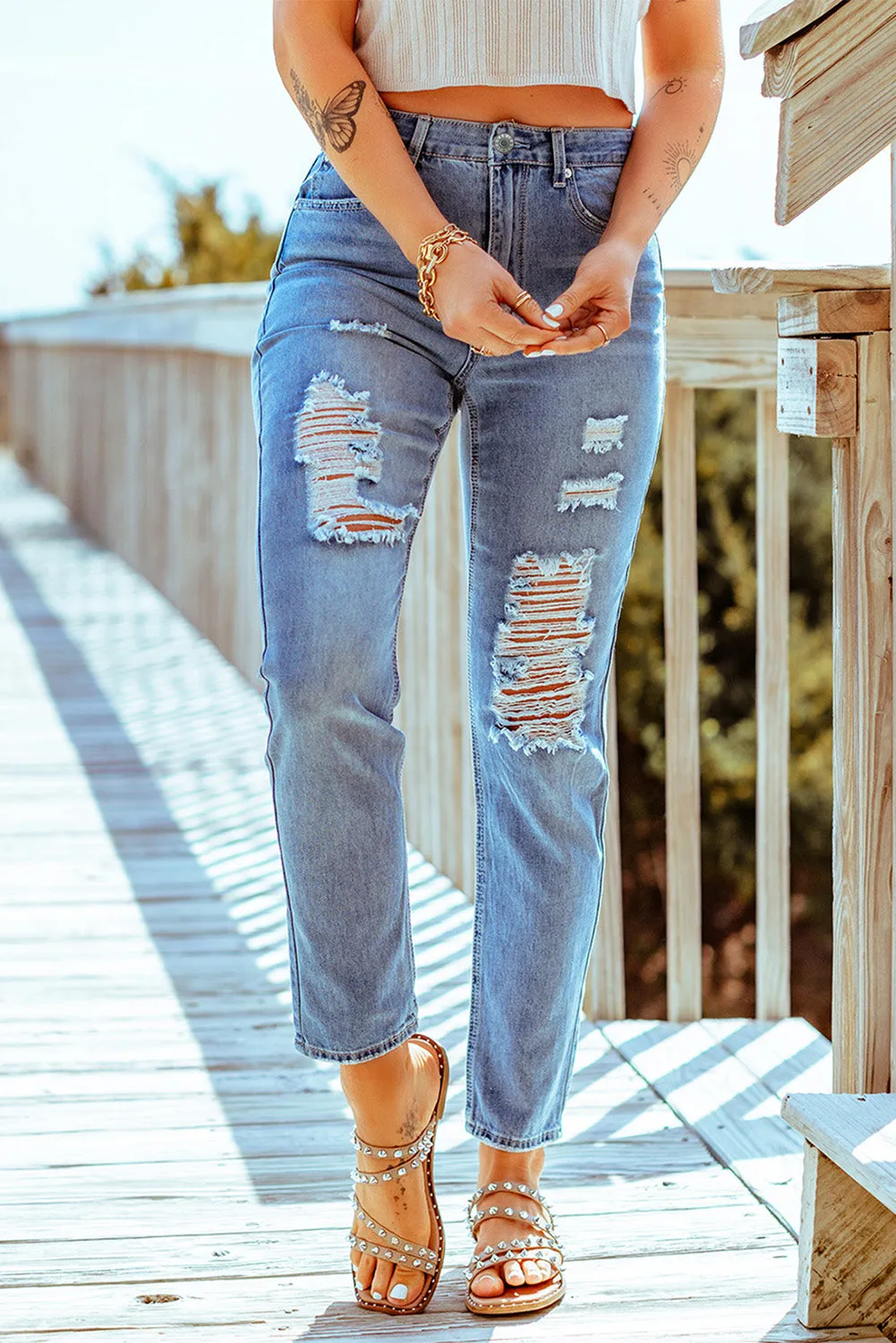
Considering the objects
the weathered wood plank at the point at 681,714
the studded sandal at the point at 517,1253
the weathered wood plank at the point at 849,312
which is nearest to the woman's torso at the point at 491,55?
the weathered wood plank at the point at 849,312

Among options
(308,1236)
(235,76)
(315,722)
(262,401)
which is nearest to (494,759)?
(315,722)

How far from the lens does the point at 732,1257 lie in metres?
1.66

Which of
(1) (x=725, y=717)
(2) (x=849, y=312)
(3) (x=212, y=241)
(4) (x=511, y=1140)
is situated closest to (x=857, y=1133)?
(4) (x=511, y=1140)

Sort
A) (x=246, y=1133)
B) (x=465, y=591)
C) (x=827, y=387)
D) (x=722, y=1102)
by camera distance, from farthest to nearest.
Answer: (x=465, y=591), (x=722, y=1102), (x=246, y=1133), (x=827, y=387)

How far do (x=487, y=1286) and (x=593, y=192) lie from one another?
99 cm

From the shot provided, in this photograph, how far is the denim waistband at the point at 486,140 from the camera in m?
1.45

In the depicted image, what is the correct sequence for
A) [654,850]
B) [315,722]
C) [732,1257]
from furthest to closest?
[654,850] → [732,1257] → [315,722]

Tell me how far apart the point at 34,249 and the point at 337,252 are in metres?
20.3

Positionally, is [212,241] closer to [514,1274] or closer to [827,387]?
[827,387]

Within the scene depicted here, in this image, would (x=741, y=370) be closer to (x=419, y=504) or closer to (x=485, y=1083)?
(x=419, y=504)

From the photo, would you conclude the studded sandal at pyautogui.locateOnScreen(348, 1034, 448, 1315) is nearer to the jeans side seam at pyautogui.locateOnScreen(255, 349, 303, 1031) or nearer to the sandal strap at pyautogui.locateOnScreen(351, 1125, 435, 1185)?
the sandal strap at pyautogui.locateOnScreen(351, 1125, 435, 1185)

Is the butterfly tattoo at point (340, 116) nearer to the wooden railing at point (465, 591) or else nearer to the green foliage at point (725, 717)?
the wooden railing at point (465, 591)

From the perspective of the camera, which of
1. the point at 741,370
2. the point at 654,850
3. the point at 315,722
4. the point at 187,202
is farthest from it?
the point at 654,850

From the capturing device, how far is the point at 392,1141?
4.98 ft
